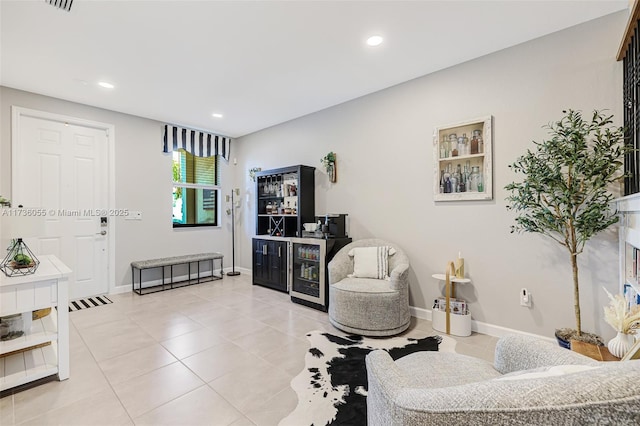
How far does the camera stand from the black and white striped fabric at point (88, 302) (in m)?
3.92

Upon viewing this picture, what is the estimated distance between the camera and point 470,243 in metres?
3.12

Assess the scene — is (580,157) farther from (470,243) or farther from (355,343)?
(355,343)

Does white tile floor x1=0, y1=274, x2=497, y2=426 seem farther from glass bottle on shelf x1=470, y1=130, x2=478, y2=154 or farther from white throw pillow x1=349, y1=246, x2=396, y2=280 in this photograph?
glass bottle on shelf x1=470, y1=130, x2=478, y2=154

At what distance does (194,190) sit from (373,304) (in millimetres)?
4247

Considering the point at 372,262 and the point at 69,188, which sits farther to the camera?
the point at 69,188

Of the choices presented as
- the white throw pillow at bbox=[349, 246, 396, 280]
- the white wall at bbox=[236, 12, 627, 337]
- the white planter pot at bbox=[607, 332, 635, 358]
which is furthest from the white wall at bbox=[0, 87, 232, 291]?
the white planter pot at bbox=[607, 332, 635, 358]

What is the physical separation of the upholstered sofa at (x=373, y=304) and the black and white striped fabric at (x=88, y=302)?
327cm

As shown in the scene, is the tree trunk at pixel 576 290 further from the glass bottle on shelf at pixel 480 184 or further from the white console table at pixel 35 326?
the white console table at pixel 35 326

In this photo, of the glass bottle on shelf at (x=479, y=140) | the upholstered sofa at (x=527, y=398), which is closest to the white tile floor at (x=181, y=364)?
the upholstered sofa at (x=527, y=398)

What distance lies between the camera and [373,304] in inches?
116

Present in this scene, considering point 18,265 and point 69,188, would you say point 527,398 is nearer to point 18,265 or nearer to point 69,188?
point 18,265

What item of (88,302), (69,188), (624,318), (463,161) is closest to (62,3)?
(69,188)

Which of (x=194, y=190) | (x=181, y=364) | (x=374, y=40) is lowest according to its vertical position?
(x=181, y=364)

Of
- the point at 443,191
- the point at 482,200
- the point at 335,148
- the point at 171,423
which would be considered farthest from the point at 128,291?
the point at 482,200
